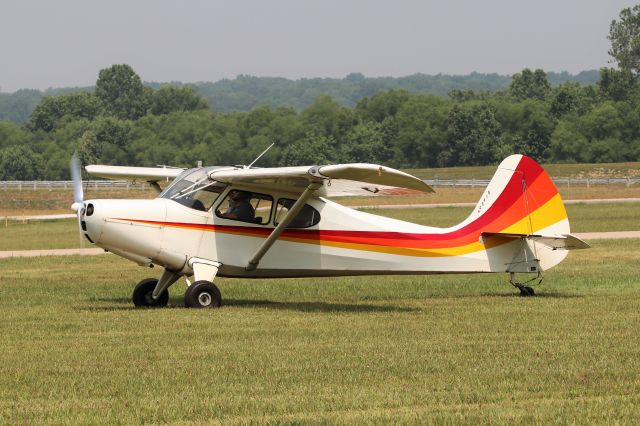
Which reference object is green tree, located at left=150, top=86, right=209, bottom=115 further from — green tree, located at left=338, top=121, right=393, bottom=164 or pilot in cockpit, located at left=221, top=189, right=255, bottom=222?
pilot in cockpit, located at left=221, top=189, right=255, bottom=222

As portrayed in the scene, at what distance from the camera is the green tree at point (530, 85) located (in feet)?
630

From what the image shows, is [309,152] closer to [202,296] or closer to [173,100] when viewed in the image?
[173,100]

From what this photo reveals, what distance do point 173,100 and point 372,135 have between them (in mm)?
56547

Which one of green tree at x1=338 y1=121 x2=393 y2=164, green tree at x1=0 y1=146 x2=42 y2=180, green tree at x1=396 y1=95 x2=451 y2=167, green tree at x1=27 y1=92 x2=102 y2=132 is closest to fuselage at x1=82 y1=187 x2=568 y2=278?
green tree at x1=338 y1=121 x2=393 y2=164

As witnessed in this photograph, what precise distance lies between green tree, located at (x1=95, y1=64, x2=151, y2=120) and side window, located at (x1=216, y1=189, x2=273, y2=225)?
556 ft

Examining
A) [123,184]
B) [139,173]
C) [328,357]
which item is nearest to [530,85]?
[123,184]

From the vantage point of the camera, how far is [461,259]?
20.0 metres

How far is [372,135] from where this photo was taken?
133750 mm

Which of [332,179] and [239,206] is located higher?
[332,179]

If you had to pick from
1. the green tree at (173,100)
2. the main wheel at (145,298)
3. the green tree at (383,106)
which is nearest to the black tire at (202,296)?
the main wheel at (145,298)

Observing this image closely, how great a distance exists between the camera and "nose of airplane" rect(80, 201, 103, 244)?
1756 cm

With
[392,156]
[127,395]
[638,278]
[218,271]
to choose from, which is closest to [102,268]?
[218,271]

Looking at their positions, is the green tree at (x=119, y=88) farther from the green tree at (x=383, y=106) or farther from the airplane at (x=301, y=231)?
the airplane at (x=301, y=231)

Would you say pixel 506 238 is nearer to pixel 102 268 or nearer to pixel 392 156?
pixel 102 268
